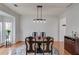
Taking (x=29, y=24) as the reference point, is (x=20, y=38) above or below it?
below

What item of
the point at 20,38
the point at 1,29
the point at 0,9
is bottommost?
the point at 20,38

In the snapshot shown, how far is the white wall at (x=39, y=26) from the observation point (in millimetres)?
13430

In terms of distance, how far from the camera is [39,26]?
13.5 metres

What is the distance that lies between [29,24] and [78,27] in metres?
7.57

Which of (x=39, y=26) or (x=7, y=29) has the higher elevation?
(x=39, y=26)

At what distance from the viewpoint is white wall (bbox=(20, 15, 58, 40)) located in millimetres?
13430

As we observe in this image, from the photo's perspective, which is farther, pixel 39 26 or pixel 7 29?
pixel 39 26

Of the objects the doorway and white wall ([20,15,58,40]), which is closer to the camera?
the doorway

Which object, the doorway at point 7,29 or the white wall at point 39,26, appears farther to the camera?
the white wall at point 39,26

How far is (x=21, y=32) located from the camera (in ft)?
44.2
